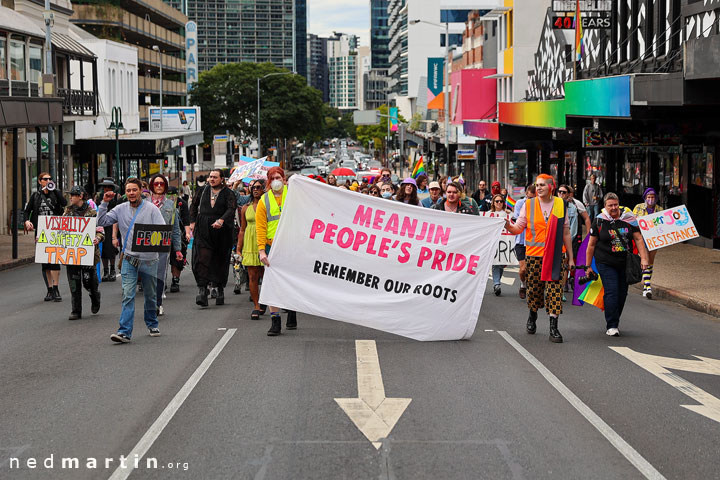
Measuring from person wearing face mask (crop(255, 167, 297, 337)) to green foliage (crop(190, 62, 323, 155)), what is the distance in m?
88.6

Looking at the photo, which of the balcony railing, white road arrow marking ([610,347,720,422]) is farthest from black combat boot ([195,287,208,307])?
the balcony railing

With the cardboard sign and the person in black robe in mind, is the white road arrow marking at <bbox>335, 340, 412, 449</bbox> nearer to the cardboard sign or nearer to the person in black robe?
the cardboard sign

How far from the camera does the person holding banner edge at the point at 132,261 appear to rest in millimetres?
12078

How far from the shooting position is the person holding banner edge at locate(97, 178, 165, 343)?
476 inches

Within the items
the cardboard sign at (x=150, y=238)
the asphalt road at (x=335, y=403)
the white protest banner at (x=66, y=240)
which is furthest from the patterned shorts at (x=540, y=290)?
the white protest banner at (x=66, y=240)

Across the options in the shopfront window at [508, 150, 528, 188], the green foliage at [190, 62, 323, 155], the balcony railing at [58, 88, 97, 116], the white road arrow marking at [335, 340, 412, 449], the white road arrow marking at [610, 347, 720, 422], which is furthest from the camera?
the green foliage at [190, 62, 323, 155]

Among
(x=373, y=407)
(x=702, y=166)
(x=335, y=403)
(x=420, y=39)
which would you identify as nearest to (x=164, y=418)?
(x=335, y=403)

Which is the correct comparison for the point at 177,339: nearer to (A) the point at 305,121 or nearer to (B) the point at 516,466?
(B) the point at 516,466

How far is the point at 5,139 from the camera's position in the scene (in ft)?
123

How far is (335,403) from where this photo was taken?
9.07 metres

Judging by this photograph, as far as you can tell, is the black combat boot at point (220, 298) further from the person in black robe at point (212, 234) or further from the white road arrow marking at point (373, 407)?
the white road arrow marking at point (373, 407)

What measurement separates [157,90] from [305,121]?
24611mm

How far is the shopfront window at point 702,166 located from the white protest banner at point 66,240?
17302 millimetres

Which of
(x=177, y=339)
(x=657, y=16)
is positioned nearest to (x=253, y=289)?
(x=177, y=339)
